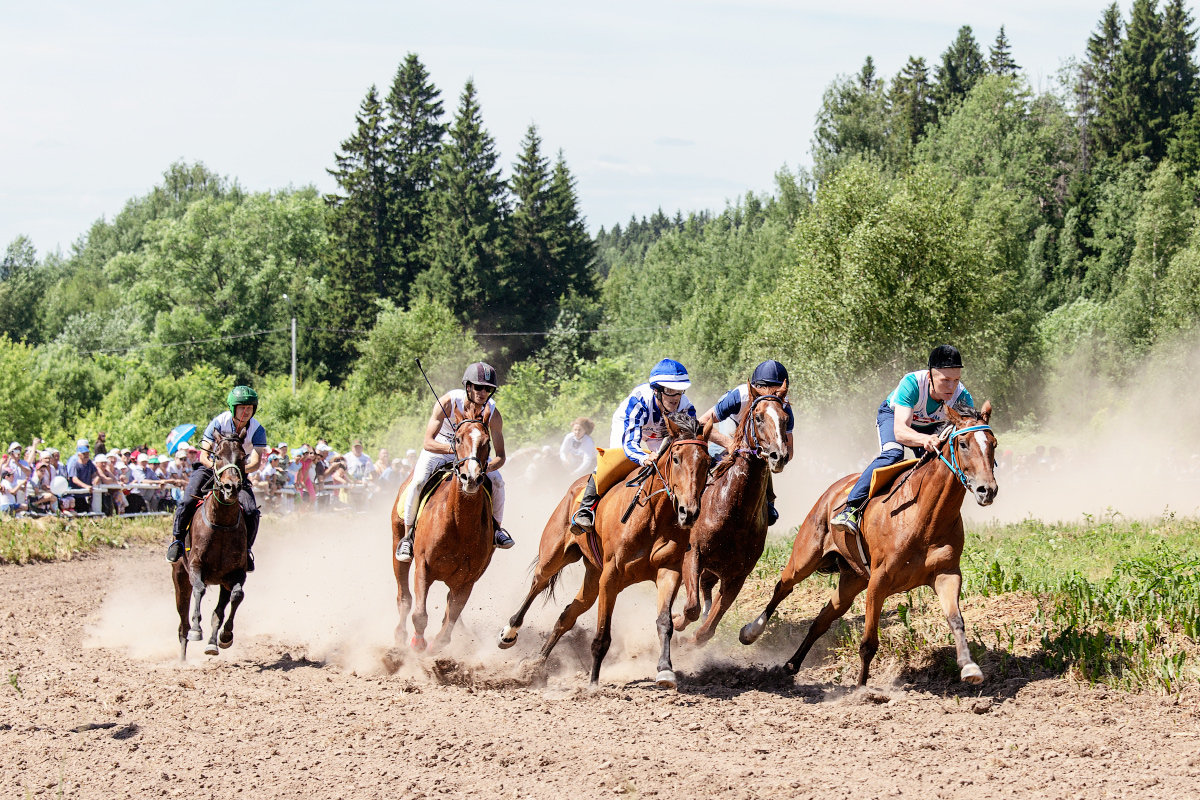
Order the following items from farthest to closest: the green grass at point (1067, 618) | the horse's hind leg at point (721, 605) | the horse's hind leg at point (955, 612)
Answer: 1. the horse's hind leg at point (721, 605)
2. the green grass at point (1067, 618)
3. the horse's hind leg at point (955, 612)

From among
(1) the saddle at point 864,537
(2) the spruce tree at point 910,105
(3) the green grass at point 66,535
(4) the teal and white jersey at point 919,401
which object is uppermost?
(2) the spruce tree at point 910,105

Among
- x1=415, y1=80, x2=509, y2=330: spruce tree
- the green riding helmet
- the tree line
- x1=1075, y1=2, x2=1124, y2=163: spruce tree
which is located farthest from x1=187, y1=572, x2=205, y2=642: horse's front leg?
x1=1075, y1=2, x2=1124, y2=163: spruce tree

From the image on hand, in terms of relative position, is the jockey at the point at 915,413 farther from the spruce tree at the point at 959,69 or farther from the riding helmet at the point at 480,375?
the spruce tree at the point at 959,69

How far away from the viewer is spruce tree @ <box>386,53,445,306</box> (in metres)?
75.1

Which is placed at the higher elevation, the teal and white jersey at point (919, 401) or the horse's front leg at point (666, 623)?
the teal and white jersey at point (919, 401)

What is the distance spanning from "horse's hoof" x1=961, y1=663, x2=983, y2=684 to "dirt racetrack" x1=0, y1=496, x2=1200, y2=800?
0.18 metres

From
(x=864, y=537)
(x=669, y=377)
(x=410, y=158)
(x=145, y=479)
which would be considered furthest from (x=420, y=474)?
(x=410, y=158)

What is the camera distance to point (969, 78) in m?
74.1

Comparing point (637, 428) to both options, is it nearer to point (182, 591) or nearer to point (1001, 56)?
point (182, 591)

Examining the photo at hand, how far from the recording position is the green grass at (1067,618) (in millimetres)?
8609

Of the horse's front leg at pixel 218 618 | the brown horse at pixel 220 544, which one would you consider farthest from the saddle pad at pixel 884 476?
the horse's front leg at pixel 218 618

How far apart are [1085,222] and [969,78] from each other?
707 inches

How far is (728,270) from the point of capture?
70.4 meters

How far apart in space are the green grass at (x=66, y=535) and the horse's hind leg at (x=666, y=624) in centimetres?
1351
